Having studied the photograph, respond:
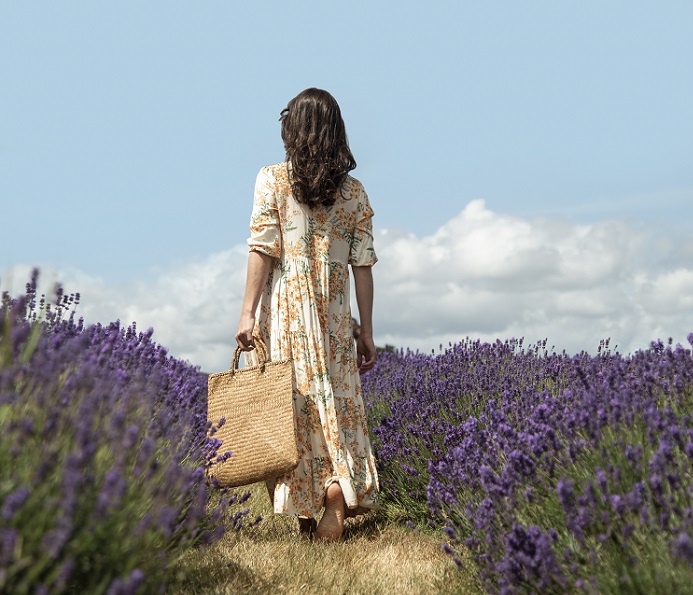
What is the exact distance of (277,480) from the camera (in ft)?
13.4

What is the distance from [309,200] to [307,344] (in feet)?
2.45

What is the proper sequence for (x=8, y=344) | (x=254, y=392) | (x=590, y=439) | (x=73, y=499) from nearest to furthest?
(x=73, y=499) → (x=8, y=344) → (x=590, y=439) → (x=254, y=392)

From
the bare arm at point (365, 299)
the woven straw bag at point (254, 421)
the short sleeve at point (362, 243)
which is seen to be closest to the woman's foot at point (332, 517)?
the woven straw bag at point (254, 421)

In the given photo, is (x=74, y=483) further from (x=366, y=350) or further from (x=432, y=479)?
(x=366, y=350)

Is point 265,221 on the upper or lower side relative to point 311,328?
upper

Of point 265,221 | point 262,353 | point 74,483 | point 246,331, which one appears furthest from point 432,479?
Answer: point 74,483

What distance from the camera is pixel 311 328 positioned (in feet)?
13.2

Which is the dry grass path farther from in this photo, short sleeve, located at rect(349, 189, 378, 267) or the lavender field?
short sleeve, located at rect(349, 189, 378, 267)

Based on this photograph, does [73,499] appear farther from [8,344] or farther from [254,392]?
[254,392]

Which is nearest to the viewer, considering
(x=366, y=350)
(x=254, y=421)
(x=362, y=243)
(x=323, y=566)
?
(x=323, y=566)

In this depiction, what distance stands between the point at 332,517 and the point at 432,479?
22.1 inches

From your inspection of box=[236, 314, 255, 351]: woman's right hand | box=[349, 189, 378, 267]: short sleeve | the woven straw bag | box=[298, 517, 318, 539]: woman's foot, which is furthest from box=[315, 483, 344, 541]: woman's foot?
box=[349, 189, 378, 267]: short sleeve

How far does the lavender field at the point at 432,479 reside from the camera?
1896mm

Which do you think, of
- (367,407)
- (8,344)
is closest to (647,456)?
(8,344)
